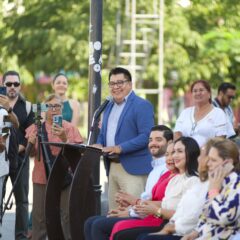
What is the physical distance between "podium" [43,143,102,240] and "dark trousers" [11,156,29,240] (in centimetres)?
142

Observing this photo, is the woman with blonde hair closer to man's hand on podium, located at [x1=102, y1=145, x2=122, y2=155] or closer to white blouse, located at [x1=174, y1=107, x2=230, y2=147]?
white blouse, located at [x1=174, y1=107, x2=230, y2=147]

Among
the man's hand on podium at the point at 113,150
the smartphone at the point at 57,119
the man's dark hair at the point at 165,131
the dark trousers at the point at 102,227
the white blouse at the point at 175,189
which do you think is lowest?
the dark trousers at the point at 102,227

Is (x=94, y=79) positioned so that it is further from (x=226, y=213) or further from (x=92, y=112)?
(x=226, y=213)

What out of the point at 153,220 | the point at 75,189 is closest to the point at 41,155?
the point at 75,189

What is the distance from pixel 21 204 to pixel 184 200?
4518 millimetres

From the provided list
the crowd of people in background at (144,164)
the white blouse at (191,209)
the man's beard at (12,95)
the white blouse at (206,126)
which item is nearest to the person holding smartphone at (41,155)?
the crowd of people in background at (144,164)

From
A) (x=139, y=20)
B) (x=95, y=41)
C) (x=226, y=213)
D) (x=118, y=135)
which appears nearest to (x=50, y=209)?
(x=118, y=135)

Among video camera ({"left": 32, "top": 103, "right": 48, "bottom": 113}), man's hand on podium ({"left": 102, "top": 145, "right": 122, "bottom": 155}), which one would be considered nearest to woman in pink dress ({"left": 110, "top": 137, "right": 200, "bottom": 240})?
man's hand on podium ({"left": 102, "top": 145, "right": 122, "bottom": 155})

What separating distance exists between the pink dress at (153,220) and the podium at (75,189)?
2.96 ft

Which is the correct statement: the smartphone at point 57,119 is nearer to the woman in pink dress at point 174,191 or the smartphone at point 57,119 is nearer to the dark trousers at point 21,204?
the dark trousers at point 21,204

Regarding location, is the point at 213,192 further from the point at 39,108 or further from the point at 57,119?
the point at 39,108

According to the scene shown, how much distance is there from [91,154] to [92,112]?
1435mm

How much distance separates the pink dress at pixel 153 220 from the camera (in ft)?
29.0

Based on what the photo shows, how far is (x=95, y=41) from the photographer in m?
11.4
